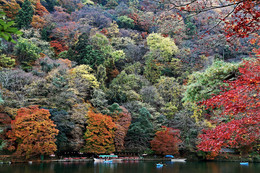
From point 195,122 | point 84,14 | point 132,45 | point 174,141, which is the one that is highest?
point 84,14

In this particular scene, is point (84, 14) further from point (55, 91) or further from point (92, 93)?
point (55, 91)

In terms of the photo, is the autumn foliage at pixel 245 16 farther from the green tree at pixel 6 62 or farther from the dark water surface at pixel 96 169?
the green tree at pixel 6 62

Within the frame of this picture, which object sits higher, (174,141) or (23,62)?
(23,62)

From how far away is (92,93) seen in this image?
28.4 m

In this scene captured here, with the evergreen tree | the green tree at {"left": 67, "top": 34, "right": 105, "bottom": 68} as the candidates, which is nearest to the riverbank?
the green tree at {"left": 67, "top": 34, "right": 105, "bottom": 68}

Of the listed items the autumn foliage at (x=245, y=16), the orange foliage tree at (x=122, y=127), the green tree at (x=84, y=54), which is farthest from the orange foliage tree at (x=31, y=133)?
the autumn foliage at (x=245, y=16)

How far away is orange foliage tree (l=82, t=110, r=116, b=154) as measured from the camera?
2408cm

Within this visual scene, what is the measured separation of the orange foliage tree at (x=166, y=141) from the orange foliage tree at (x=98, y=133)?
5.76m

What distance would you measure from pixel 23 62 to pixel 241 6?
2705 centimetres

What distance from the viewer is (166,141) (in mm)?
27625

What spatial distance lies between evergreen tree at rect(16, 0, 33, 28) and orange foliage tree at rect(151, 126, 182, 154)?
22.4m

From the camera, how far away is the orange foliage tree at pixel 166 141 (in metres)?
27.7

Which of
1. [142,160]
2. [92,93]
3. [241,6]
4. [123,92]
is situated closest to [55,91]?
[92,93]

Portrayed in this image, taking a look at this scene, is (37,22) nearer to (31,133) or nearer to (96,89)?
(96,89)
